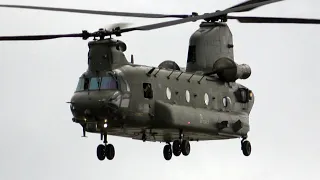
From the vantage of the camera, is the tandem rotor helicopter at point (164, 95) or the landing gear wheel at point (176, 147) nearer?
the tandem rotor helicopter at point (164, 95)

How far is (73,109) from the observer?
178ft

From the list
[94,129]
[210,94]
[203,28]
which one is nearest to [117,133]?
[94,129]

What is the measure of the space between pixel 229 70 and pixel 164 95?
585 cm

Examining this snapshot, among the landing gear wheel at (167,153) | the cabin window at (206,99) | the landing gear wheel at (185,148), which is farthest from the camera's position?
the cabin window at (206,99)

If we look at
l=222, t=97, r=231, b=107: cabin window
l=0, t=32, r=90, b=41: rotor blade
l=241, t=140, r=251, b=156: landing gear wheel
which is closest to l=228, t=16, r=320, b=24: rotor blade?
l=222, t=97, r=231, b=107: cabin window

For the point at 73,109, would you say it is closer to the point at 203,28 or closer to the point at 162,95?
the point at 162,95

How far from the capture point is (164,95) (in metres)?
56.7

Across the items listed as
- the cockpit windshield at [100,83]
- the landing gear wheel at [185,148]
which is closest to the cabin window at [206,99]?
the landing gear wheel at [185,148]

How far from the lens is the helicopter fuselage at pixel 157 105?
54250mm

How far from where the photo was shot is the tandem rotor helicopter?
54.3m

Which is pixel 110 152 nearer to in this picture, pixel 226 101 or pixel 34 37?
pixel 34 37

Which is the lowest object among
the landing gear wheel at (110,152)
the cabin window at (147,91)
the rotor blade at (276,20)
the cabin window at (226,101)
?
the landing gear wheel at (110,152)

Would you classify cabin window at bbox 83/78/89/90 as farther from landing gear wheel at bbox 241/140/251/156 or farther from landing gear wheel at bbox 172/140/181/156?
landing gear wheel at bbox 241/140/251/156

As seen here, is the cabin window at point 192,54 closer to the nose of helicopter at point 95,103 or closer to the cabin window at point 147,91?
the cabin window at point 147,91
